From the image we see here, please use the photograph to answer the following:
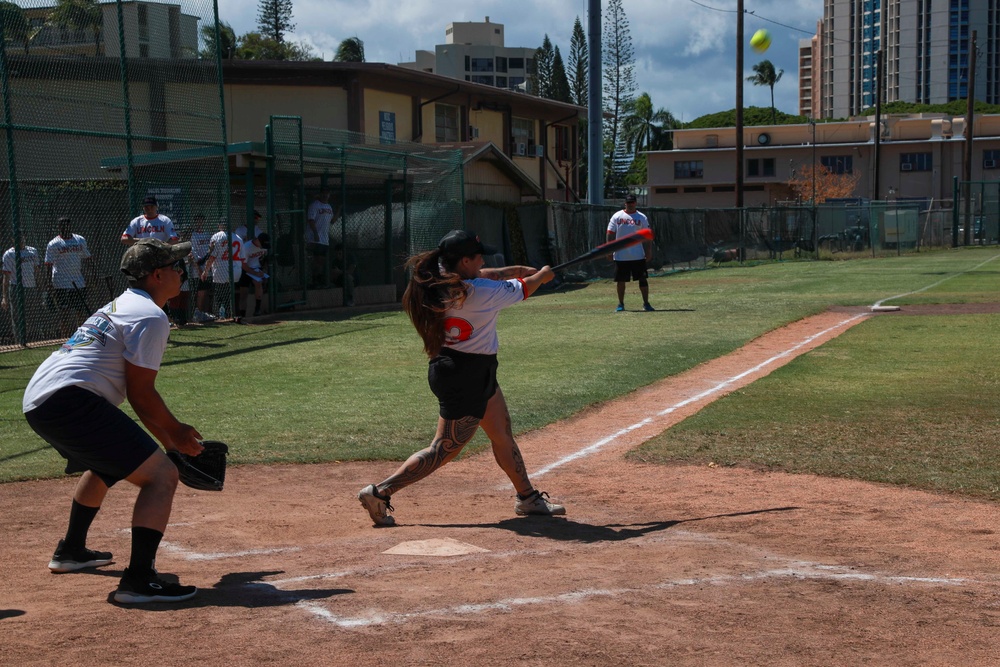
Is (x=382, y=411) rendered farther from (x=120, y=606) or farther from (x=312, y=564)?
(x=120, y=606)

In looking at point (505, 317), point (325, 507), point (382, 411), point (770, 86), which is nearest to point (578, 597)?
point (325, 507)

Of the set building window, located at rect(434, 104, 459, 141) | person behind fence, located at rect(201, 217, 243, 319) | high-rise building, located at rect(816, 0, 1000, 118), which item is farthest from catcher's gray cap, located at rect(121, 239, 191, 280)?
high-rise building, located at rect(816, 0, 1000, 118)

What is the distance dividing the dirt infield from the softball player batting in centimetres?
39

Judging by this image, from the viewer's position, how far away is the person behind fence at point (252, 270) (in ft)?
59.2

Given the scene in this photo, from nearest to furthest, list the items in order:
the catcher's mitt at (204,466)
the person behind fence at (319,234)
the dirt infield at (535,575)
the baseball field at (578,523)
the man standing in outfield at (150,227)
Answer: the dirt infield at (535,575)
the baseball field at (578,523)
the catcher's mitt at (204,466)
the man standing in outfield at (150,227)
the person behind fence at (319,234)

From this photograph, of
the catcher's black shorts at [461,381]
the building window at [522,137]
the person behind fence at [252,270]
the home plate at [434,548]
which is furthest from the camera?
the building window at [522,137]

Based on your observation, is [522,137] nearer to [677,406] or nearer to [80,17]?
[80,17]

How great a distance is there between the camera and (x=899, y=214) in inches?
1678

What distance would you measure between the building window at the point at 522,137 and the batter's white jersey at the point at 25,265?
28834 millimetres

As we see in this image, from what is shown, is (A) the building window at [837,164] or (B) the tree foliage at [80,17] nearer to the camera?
(B) the tree foliage at [80,17]

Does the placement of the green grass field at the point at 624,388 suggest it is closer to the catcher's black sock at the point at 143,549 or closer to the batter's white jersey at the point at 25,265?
the batter's white jersey at the point at 25,265

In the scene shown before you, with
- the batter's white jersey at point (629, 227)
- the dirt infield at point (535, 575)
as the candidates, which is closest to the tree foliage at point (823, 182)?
the batter's white jersey at point (629, 227)

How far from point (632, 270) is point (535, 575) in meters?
14.0

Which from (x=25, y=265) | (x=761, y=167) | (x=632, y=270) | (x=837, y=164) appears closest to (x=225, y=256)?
(x=25, y=265)
